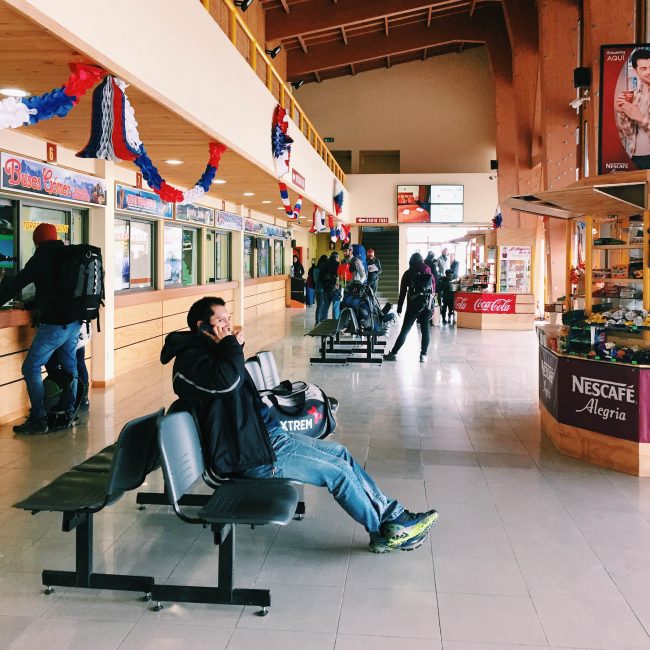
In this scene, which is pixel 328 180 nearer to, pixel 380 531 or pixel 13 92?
pixel 13 92

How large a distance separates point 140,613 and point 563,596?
5.76ft

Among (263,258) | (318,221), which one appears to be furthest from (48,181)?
(263,258)

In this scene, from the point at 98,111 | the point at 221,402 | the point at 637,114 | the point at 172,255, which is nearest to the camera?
the point at 221,402

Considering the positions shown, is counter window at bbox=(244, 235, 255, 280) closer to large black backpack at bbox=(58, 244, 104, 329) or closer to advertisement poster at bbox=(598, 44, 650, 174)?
advertisement poster at bbox=(598, 44, 650, 174)

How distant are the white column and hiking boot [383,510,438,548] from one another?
17.1 feet

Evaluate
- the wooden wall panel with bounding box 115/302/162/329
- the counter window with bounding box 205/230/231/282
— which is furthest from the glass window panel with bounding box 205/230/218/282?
the wooden wall panel with bounding box 115/302/162/329

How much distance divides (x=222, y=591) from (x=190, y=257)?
34.1ft

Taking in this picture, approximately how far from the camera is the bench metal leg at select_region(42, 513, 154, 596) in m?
2.91

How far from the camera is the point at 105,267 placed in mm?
7773

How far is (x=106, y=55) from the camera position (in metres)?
4.43

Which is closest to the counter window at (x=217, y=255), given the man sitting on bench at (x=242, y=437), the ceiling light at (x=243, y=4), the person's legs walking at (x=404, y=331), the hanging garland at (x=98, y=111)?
the ceiling light at (x=243, y=4)

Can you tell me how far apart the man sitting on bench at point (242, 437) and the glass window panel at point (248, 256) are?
13.9 m

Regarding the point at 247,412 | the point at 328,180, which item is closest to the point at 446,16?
the point at 328,180

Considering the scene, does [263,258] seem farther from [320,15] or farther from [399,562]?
[399,562]
